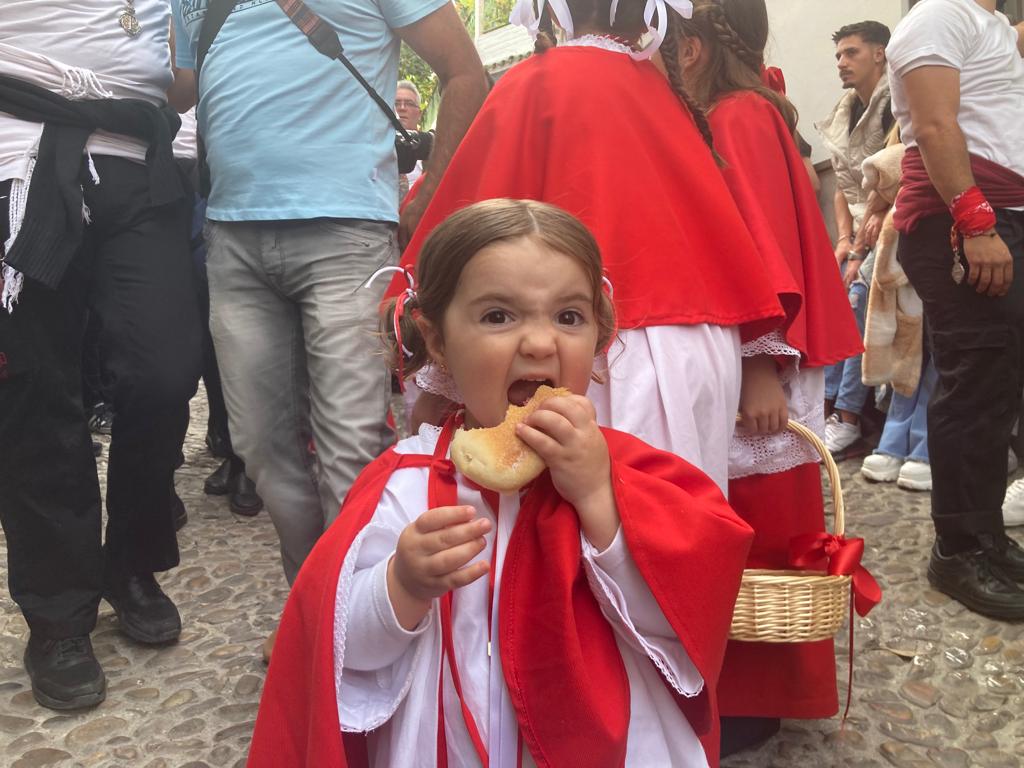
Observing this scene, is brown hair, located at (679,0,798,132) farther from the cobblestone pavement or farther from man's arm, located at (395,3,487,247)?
the cobblestone pavement

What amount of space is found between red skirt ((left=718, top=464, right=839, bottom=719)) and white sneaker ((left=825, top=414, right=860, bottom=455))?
11.2 ft

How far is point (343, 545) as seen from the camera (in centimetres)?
151

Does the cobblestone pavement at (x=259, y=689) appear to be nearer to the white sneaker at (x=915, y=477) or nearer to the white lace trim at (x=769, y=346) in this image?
the white sneaker at (x=915, y=477)

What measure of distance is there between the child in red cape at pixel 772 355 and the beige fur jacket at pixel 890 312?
243 cm

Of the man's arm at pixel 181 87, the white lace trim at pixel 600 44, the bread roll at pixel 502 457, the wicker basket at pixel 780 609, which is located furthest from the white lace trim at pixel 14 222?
the wicker basket at pixel 780 609

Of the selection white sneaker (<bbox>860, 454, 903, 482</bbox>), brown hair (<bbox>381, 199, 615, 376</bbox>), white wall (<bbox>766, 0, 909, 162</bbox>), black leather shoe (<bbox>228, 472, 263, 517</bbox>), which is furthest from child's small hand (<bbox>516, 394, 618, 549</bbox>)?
white wall (<bbox>766, 0, 909, 162</bbox>)

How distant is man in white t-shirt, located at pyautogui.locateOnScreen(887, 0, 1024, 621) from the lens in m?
3.19

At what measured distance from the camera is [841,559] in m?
2.14

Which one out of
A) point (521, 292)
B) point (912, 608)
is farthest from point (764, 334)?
point (912, 608)

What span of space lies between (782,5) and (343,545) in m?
7.74

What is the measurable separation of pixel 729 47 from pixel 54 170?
1831 mm

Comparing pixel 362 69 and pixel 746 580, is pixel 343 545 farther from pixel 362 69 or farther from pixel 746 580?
pixel 362 69

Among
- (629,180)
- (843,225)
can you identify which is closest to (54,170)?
(629,180)

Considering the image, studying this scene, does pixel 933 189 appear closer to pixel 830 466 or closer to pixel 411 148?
pixel 830 466
